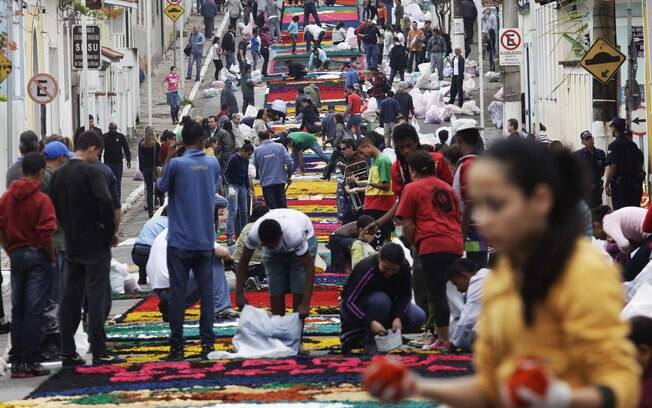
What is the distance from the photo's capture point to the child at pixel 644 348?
658 centimetres

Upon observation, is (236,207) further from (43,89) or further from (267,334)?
(267,334)

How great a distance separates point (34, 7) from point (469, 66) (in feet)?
65.3

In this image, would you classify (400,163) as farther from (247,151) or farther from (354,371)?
(247,151)

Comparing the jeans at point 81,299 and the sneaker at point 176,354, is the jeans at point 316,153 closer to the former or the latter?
the sneaker at point 176,354

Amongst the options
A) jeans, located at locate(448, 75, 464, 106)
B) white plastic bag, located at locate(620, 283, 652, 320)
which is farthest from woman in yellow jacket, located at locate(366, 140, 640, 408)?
jeans, located at locate(448, 75, 464, 106)

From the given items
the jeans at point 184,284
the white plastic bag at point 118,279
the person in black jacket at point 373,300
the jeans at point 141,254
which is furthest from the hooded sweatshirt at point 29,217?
the white plastic bag at point 118,279

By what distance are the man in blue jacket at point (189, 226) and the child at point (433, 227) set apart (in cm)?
144

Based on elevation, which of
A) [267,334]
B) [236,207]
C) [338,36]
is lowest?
[267,334]

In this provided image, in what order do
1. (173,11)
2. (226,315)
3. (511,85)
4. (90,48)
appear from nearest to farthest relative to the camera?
1. (226,315)
2. (90,48)
3. (511,85)
4. (173,11)

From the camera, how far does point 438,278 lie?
1253 cm

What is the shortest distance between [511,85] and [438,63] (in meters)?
9.06

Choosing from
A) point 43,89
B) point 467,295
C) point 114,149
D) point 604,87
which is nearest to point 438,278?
point 467,295

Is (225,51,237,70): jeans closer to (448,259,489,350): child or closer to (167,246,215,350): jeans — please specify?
(167,246,215,350): jeans

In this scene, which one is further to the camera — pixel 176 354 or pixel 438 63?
pixel 438 63
